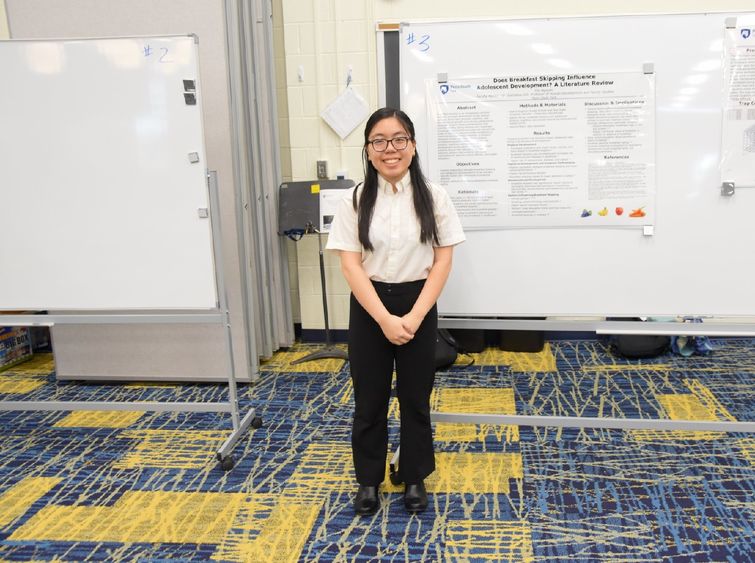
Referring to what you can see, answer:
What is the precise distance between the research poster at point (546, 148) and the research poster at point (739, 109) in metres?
0.26

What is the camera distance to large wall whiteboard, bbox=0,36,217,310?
2361mm

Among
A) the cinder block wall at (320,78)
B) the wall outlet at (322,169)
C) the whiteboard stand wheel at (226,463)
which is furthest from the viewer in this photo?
the wall outlet at (322,169)

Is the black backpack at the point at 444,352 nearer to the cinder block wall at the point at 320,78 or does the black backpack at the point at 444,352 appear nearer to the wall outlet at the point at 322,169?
the cinder block wall at the point at 320,78

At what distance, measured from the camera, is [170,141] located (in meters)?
2.38

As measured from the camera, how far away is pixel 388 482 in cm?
222

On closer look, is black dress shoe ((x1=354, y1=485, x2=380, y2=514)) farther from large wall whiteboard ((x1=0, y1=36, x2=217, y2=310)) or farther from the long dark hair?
large wall whiteboard ((x1=0, y1=36, x2=217, y2=310))

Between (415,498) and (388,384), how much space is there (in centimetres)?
41

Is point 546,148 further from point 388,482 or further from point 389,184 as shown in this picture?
point 388,482

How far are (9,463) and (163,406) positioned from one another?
661 mm

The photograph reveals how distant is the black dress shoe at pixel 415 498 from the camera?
1.99 metres

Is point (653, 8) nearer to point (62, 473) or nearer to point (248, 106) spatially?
point (248, 106)

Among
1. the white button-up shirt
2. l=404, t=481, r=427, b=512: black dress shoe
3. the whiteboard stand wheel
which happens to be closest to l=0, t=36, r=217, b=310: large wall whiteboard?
the whiteboard stand wheel

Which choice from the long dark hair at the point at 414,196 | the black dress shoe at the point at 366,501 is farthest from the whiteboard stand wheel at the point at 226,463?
the long dark hair at the point at 414,196

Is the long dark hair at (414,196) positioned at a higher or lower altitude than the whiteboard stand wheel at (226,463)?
higher
